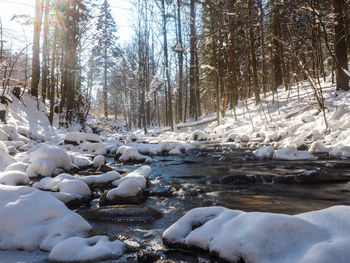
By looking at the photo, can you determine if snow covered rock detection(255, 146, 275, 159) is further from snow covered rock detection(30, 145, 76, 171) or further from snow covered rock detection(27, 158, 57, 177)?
snow covered rock detection(27, 158, 57, 177)

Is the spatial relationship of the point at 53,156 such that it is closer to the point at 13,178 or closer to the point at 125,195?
the point at 13,178

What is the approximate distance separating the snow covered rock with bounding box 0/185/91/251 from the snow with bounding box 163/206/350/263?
3.64 ft

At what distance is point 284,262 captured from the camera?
1660mm

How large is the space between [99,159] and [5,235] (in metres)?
4.38

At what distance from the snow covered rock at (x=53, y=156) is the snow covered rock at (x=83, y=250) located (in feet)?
12.5

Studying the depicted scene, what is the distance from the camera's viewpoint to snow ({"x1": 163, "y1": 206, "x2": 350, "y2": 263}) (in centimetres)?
165

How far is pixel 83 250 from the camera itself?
2113mm

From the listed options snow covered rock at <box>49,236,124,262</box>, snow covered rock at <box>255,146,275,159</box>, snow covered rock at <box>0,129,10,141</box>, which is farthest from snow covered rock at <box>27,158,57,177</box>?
snow covered rock at <box>255,146,275,159</box>

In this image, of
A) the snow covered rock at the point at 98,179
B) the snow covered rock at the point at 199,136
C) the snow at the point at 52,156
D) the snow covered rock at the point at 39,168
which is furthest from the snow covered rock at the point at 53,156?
the snow covered rock at the point at 199,136

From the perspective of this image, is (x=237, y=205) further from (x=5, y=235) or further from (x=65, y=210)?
(x=5, y=235)

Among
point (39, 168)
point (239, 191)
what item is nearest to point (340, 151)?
point (239, 191)

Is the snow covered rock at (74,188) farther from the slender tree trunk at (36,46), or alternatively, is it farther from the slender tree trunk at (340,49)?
the slender tree trunk at (36,46)

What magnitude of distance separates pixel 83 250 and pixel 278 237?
5.06ft

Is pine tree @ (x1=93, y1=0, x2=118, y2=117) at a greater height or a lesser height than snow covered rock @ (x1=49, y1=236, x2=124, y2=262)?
greater
